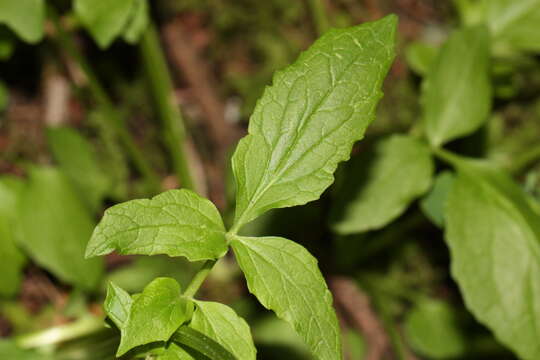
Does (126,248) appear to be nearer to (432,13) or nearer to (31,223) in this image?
(31,223)

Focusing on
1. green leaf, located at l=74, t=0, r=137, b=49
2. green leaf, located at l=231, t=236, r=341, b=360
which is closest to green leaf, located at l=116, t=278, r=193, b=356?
green leaf, located at l=231, t=236, r=341, b=360

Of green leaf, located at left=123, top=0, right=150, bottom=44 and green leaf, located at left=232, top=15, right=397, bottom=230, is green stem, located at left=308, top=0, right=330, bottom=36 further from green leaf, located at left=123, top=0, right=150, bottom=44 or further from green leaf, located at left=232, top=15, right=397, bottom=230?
green leaf, located at left=232, top=15, right=397, bottom=230

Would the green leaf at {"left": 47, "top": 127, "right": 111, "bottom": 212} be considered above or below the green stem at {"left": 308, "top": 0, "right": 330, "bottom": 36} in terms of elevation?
below

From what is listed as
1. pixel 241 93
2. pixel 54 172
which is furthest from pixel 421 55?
pixel 54 172

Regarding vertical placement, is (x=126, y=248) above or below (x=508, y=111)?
above

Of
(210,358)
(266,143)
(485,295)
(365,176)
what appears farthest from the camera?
(365,176)

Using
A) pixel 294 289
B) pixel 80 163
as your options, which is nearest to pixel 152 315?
pixel 294 289
